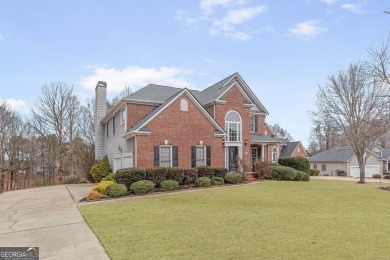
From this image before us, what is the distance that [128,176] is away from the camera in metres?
14.8

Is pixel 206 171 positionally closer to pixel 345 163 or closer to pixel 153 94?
pixel 153 94

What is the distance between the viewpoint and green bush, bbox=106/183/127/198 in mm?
13375

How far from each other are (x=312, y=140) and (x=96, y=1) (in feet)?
219

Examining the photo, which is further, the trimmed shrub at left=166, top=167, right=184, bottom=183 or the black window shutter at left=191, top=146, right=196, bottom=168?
the black window shutter at left=191, top=146, right=196, bottom=168

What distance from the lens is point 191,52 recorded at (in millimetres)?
18406

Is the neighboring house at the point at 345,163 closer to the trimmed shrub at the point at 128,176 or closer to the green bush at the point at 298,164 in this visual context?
the green bush at the point at 298,164

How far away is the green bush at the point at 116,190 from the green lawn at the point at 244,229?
239 cm

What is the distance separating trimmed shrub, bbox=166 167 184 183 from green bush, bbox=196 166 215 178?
5.15 feet

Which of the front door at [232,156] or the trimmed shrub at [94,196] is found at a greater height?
the front door at [232,156]

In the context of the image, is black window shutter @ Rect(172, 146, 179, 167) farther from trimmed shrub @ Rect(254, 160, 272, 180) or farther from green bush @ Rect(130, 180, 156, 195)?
trimmed shrub @ Rect(254, 160, 272, 180)

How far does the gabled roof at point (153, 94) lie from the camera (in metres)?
20.2

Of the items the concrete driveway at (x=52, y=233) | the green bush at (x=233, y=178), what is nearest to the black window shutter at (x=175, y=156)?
the green bush at (x=233, y=178)

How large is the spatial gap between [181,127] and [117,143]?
627 centimetres

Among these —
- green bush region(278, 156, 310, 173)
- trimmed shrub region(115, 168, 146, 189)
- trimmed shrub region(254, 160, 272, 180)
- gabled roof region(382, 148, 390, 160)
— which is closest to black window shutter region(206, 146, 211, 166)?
trimmed shrub region(254, 160, 272, 180)
